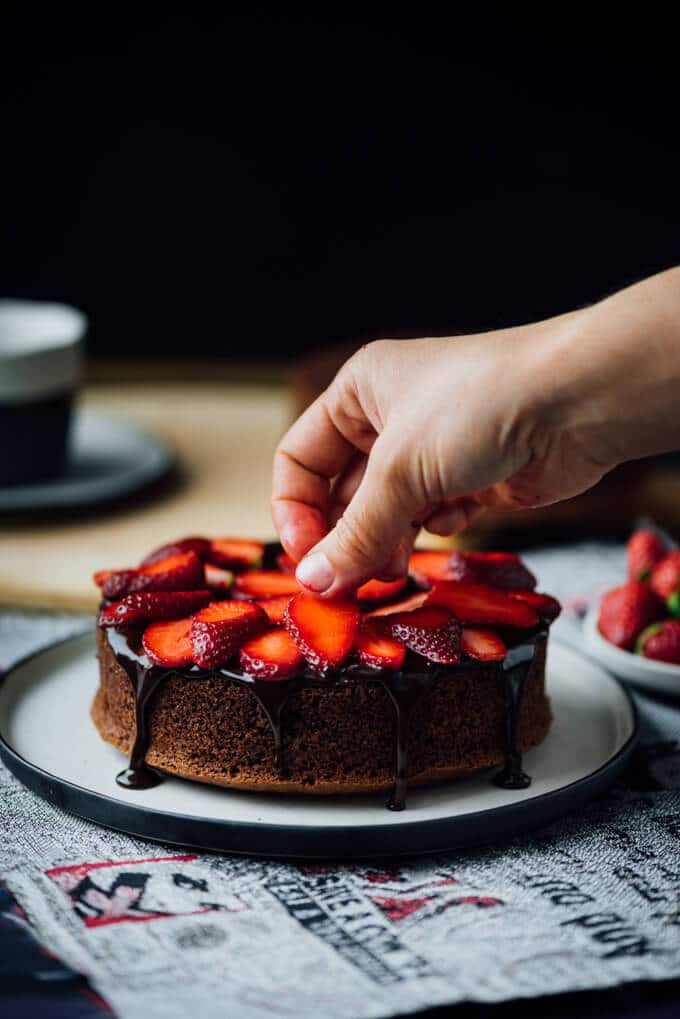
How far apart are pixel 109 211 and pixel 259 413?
141cm

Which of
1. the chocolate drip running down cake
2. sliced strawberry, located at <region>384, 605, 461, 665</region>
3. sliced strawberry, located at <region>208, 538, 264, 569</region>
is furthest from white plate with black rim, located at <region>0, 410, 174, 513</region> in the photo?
sliced strawberry, located at <region>384, 605, 461, 665</region>

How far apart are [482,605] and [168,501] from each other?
1.30 meters

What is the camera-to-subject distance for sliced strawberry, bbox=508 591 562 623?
1774 millimetres

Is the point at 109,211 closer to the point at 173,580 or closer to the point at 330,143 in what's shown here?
the point at 330,143

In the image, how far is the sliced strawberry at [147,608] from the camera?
168 centimetres

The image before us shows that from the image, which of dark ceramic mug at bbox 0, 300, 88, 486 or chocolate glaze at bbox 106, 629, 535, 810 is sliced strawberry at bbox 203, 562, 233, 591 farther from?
dark ceramic mug at bbox 0, 300, 88, 486

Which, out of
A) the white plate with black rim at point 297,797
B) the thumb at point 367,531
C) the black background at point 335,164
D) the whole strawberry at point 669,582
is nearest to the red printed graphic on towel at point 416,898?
the white plate with black rim at point 297,797

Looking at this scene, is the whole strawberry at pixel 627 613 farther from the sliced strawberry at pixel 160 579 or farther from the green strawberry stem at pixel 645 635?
the sliced strawberry at pixel 160 579

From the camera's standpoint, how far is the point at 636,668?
6.66ft

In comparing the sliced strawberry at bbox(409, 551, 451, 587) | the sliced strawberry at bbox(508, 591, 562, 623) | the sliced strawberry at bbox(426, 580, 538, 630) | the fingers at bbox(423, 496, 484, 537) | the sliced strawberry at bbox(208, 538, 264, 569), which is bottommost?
the sliced strawberry at bbox(208, 538, 264, 569)

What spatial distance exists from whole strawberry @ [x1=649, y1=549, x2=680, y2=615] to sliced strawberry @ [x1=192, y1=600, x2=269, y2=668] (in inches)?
32.3

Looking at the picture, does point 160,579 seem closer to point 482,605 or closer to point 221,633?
point 221,633

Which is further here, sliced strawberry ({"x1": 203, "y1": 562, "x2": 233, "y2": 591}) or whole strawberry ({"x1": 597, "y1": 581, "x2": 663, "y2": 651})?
whole strawberry ({"x1": 597, "y1": 581, "x2": 663, "y2": 651})

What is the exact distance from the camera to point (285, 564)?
1964 mm
